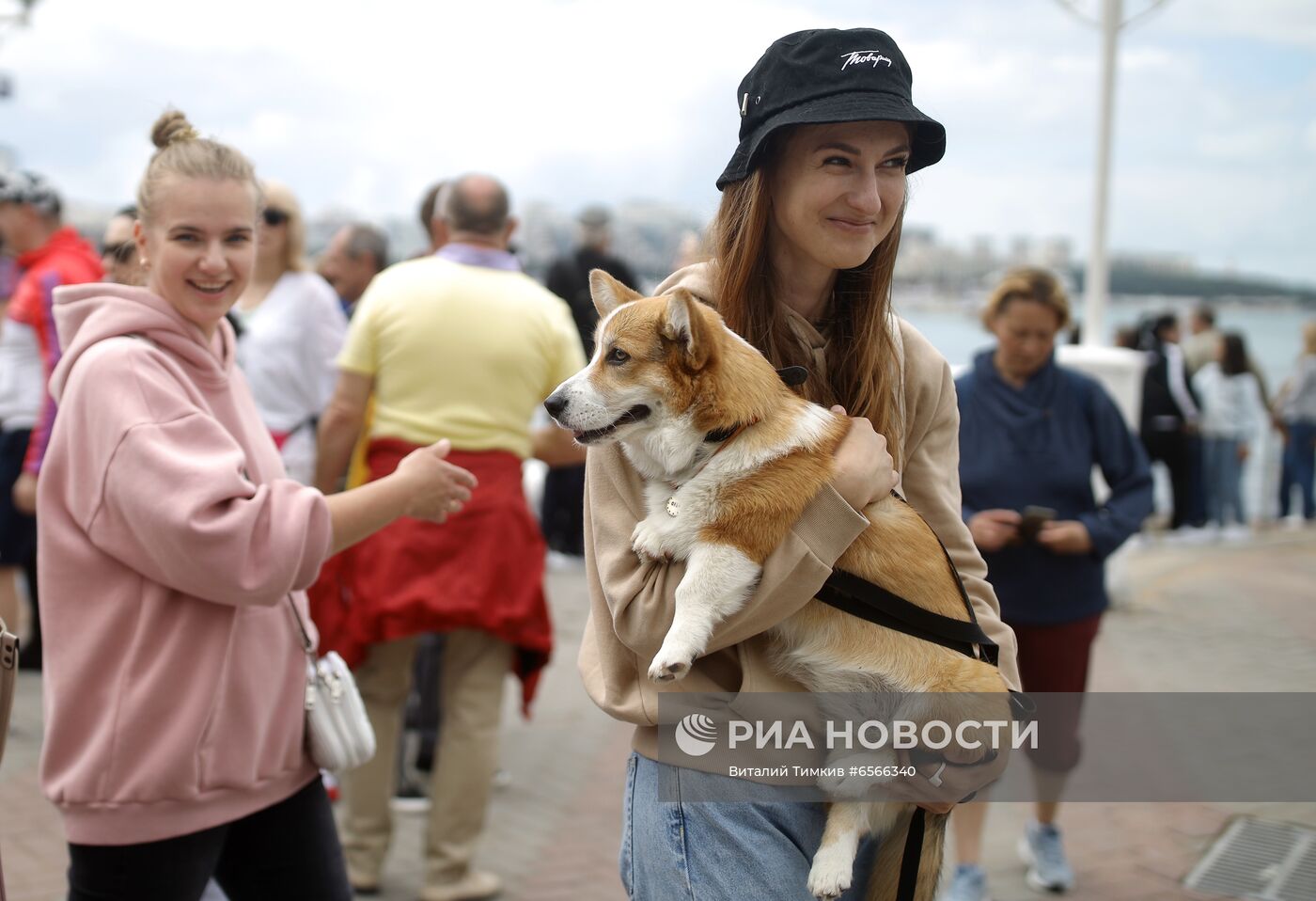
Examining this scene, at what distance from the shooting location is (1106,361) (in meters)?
8.12

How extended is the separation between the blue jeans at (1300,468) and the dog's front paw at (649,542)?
13.7m

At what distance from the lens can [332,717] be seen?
2568mm

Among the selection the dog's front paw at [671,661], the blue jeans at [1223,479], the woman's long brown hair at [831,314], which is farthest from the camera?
the blue jeans at [1223,479]

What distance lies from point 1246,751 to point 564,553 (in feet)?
18.3

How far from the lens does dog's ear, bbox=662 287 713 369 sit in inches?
73.9

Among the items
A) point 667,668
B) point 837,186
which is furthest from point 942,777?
point 837,186

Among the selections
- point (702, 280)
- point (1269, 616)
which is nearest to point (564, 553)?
point (1269, 616)

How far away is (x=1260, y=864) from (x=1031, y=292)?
95.6 inches

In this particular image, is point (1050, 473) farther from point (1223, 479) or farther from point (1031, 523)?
point (1223, 479)

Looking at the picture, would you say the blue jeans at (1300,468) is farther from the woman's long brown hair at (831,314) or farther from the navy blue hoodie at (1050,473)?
the woman's long brown hair at (831,314)

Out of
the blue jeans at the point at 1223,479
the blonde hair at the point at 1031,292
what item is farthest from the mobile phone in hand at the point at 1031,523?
the blue jeans at the point at 1223,479

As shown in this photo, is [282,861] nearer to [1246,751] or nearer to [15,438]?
[15,438]

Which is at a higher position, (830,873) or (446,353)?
(446,353)

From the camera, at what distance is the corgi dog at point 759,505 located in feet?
6.16
